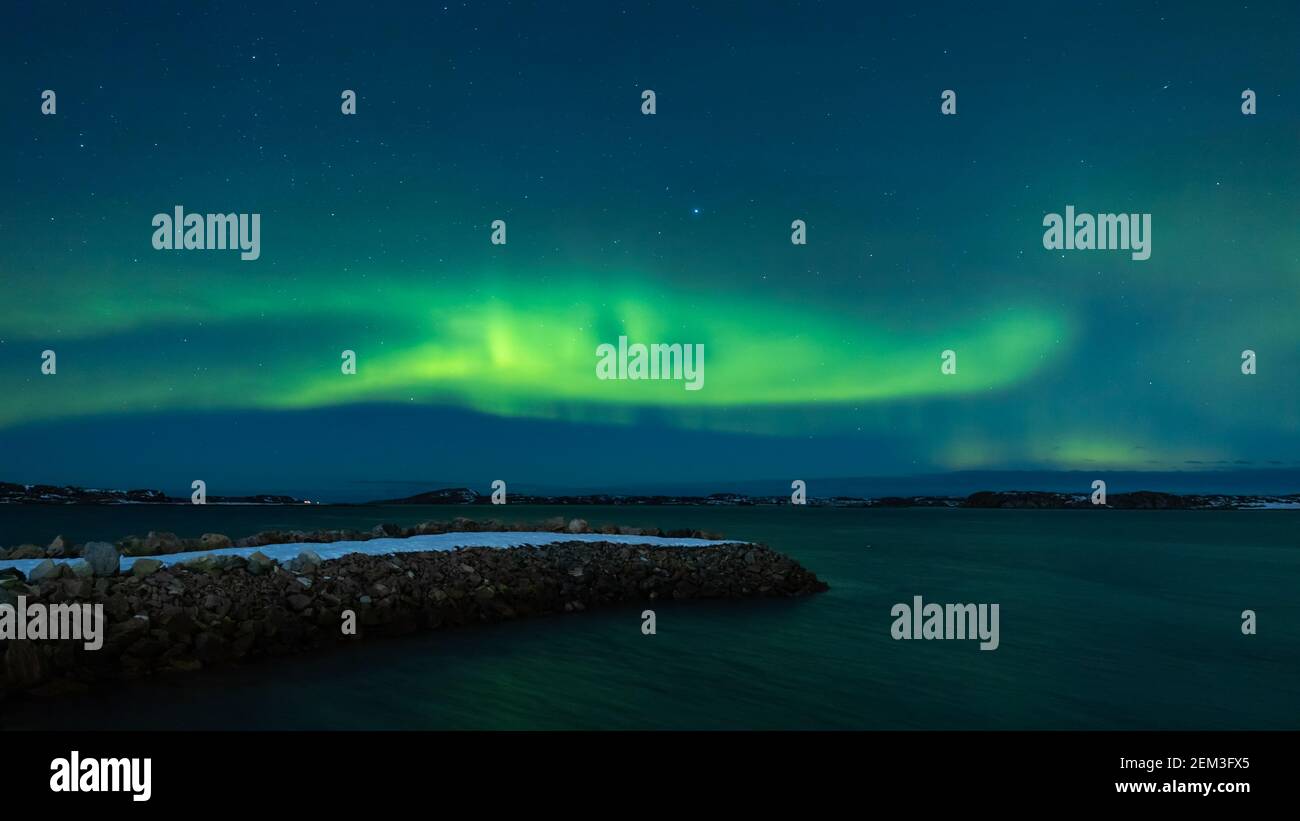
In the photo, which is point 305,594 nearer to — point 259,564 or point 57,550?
point 259,564

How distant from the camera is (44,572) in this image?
1516 cm

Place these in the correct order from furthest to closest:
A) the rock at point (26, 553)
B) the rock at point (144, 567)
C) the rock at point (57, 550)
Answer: the rock at point (57, 550) → the rock at point (26, 553) → the rock at point (144, 567)

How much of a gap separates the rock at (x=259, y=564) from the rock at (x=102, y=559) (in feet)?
8.07

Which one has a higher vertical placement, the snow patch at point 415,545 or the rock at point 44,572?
the rock at point 44,572

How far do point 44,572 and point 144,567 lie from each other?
5.45 feet

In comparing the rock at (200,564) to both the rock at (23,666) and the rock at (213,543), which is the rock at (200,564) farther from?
the rock at (23,666)

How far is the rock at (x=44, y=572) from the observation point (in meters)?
15.1

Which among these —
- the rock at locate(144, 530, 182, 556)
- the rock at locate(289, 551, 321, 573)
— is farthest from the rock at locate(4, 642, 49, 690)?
the rock at locate(144, 530, 182, 556)

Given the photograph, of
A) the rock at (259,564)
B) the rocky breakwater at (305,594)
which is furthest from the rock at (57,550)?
the rock at (259,564)

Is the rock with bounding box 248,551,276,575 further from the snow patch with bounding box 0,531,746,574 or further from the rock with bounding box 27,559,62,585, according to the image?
the rock with bounding box 27,559,62,585

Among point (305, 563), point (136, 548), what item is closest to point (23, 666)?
point (305, 563)

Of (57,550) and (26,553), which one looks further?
(57,550)

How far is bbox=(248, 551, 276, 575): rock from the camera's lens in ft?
58.7
